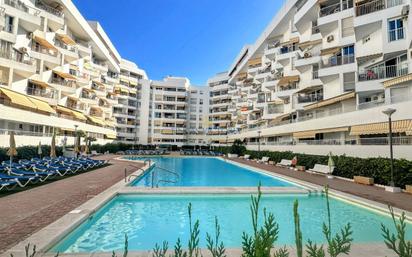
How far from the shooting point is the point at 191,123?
8569 cm

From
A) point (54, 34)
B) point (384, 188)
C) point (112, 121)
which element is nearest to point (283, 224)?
point (384, 188)

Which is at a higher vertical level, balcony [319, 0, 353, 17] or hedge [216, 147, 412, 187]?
balcony [319, 0, 353, 17]

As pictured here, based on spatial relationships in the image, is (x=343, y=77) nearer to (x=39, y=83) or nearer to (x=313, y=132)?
(x=313, y=132)

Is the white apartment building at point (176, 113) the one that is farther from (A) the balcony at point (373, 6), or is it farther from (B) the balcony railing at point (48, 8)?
(A) the balcony at point (373, 6)

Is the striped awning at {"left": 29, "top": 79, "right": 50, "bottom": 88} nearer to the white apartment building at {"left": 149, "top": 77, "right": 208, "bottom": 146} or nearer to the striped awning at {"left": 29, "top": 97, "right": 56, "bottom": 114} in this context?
the striped awning at {"left": 29, "top": 97, "right": 56, "bottom": 114}

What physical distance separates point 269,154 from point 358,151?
1504 centimetres

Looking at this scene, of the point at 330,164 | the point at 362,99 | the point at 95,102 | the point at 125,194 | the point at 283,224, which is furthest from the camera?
the point at 95,102

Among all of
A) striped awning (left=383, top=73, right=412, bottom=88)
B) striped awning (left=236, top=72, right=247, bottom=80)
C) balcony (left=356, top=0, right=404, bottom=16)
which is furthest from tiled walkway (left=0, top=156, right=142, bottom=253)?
striped awning (left=236, top=72, right=247, bottom=80)

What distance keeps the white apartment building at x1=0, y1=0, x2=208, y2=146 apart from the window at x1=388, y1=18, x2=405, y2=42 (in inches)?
1292

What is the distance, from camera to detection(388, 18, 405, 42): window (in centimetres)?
→ 2062

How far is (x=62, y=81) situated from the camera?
38.2 m

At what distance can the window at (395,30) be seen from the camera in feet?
67.7

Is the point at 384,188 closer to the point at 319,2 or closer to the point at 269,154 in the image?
the point at 269,154

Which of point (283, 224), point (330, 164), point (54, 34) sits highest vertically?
point (54, 34)
